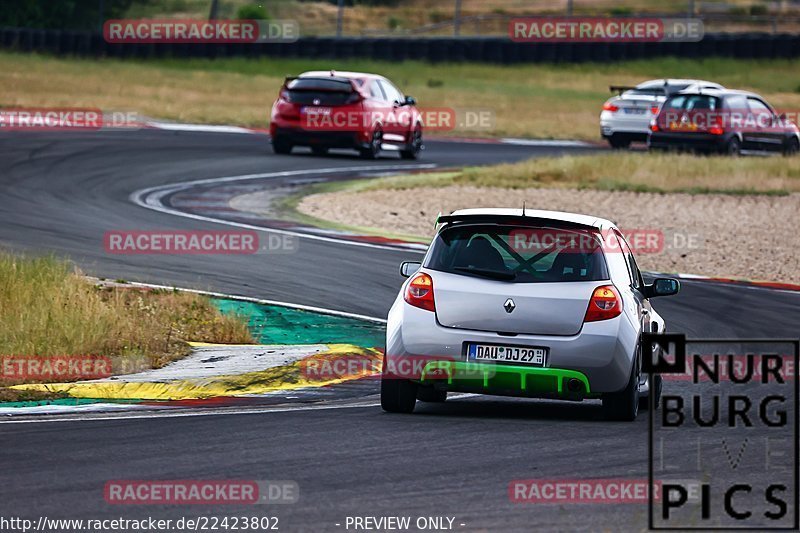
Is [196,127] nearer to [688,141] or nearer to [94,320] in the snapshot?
[688,141]

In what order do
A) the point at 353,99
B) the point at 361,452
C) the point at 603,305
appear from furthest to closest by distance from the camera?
the point at 353,99, the point at 603,305, the point at 361,452

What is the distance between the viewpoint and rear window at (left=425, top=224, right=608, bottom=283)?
10.0 m

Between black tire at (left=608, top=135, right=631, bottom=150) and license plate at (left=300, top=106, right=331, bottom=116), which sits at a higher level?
license plate at (left=300, top=106, right=331, bottom=116)

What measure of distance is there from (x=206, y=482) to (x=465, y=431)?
2.20m

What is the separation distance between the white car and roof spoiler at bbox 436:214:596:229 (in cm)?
2692

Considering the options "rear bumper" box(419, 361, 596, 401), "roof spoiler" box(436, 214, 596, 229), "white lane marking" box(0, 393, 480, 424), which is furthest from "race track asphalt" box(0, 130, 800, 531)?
"roof spoiler" box(436, 214, 596, 229)

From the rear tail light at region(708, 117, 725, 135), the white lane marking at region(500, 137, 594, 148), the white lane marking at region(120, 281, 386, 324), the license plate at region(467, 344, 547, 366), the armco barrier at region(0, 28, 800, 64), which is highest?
the armco barrier at region(0, 28, 800, 64)

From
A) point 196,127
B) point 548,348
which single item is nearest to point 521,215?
point 548,348

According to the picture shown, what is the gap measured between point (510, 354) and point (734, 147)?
79.9 feet

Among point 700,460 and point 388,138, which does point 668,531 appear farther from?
point 388,138

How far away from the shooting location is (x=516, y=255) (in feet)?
34.2

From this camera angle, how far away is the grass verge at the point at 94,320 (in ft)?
37.7

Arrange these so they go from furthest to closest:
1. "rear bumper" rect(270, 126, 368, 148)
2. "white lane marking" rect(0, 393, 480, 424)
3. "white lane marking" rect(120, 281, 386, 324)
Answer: "rear bumper" rect(270, 126, 368, 148) → "white lane marking" rect(120, 281, 386, 324) → "white lane marking" rect(0, 393, 480, 424)

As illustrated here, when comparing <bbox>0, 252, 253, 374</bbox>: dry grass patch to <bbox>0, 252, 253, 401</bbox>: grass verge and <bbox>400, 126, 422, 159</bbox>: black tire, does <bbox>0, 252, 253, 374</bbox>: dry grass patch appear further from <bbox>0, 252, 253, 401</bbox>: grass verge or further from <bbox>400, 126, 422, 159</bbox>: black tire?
<bbox>400, 126, 422, 159</bbox>: black tire
